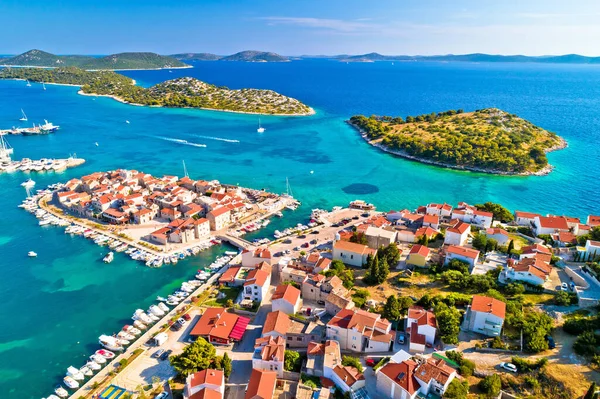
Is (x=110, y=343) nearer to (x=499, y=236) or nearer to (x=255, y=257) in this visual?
(x=255, y=257)

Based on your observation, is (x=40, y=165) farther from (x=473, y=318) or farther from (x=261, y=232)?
(x=473, y=318)

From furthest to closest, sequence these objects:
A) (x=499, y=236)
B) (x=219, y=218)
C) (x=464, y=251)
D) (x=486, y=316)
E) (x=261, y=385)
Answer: (x=219, y=218) < (x=499, y=236) < (x=464, y=251) < (x=486, y=316) < (x=261, y=385)

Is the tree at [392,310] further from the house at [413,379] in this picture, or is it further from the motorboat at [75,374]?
the motorboat at [75,374]

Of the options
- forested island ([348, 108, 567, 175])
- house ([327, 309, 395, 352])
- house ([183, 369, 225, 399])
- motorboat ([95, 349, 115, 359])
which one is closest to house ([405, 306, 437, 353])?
house ([327, 309, 395, 352])

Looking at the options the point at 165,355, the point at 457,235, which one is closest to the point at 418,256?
the point at 457,235

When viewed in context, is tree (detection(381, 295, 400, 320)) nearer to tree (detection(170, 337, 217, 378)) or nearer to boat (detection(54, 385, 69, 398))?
tree (detection(170, 337, 217, 378))
